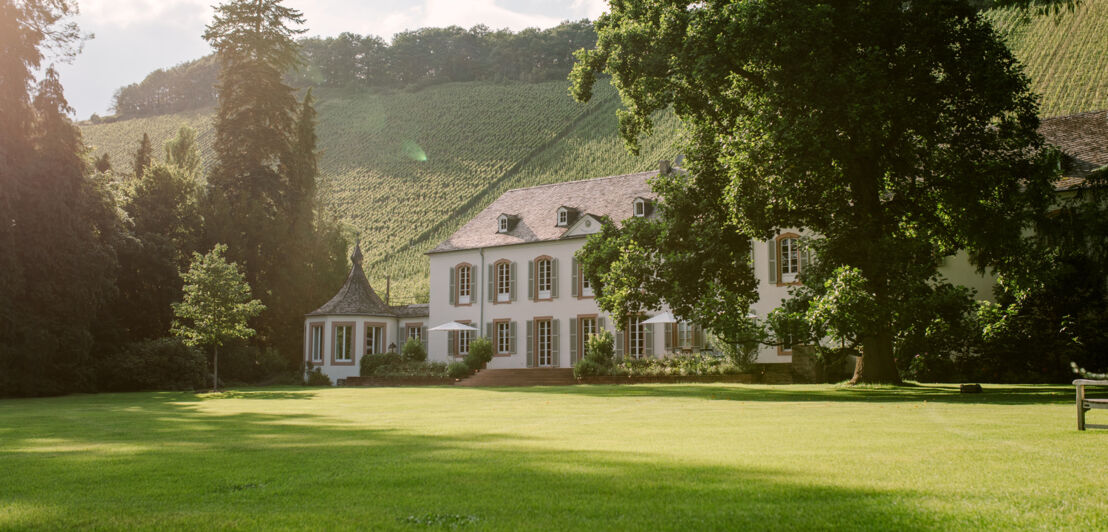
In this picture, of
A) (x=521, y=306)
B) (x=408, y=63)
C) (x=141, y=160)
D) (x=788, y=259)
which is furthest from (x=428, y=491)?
(x=408, y=63)

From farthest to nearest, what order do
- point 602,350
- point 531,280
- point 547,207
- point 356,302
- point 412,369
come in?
point 547,207 → point 356,302 → point 531,280 → point 412,369 → point 602,350

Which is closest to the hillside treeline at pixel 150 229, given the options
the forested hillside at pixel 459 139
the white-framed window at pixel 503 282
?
the forested hillside at pixel 459 139

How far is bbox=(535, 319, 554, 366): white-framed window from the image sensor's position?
39281mm

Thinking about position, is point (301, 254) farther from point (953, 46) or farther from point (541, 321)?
point (953, 46)

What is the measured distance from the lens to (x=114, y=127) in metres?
123

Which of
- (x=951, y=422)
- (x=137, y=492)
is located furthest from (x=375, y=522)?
(x=951, y=422)

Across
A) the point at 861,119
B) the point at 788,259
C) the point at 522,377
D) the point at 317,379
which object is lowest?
the point at 317,379

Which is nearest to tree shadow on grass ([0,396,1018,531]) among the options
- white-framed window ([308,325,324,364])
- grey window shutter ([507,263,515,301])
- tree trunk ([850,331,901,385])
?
tree trunk ([850,331,901,385])

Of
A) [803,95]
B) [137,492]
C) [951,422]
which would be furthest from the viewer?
[803,95]

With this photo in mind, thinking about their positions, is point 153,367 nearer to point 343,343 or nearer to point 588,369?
point 343,343

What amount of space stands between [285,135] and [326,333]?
12.6m

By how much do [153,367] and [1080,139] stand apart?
3514 cm

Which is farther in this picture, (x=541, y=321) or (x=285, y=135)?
(x=285, y=135)

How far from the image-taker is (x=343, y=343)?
40.5 meters
